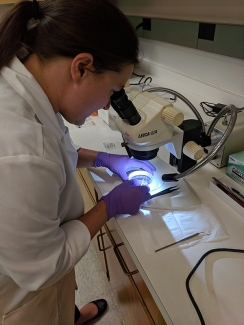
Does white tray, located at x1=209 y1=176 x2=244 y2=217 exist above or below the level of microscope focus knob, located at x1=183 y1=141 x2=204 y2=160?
below

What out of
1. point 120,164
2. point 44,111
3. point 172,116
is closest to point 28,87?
point 44,111

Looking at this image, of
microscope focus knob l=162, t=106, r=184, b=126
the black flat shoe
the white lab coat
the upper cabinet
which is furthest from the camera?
the black flat shoe

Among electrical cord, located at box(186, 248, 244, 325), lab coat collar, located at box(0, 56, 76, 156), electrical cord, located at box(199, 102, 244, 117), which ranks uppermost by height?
lab coat collar, located at box(0, 56, 76, 156)

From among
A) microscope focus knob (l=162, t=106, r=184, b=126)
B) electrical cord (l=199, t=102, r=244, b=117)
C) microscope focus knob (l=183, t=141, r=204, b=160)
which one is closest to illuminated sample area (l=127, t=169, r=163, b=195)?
microscope focus knob (l=183, t=141, r=204, b=160)

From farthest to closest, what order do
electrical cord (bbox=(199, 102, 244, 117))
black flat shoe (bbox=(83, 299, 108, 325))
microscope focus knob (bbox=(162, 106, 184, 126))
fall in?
black flat shoe (bbox=(83, 299, 108, 325)), electrical cord (bbox=(199, 102, 244, 117)), microscope focus knob (bbox=(162, 106, 184, 126))

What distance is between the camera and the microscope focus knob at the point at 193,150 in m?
0.83

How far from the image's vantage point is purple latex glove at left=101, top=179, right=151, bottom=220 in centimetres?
78

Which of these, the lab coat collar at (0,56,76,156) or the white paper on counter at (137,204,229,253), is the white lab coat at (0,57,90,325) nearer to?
the lab coat collar at (0,56,76,156)

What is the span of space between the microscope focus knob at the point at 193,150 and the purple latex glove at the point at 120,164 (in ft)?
0.55

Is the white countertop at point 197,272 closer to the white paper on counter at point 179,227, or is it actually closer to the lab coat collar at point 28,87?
A: the white paper on counter at point 179,227

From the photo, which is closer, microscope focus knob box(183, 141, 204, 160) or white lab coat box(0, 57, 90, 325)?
white lab coat box(0, 57, 90, 325)

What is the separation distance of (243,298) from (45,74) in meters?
0.68

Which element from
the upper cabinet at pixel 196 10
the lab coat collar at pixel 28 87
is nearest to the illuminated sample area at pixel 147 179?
the lab coat collar at pixel 28 87

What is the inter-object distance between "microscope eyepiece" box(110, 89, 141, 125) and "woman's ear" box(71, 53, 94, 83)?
A: 0.42 feet
